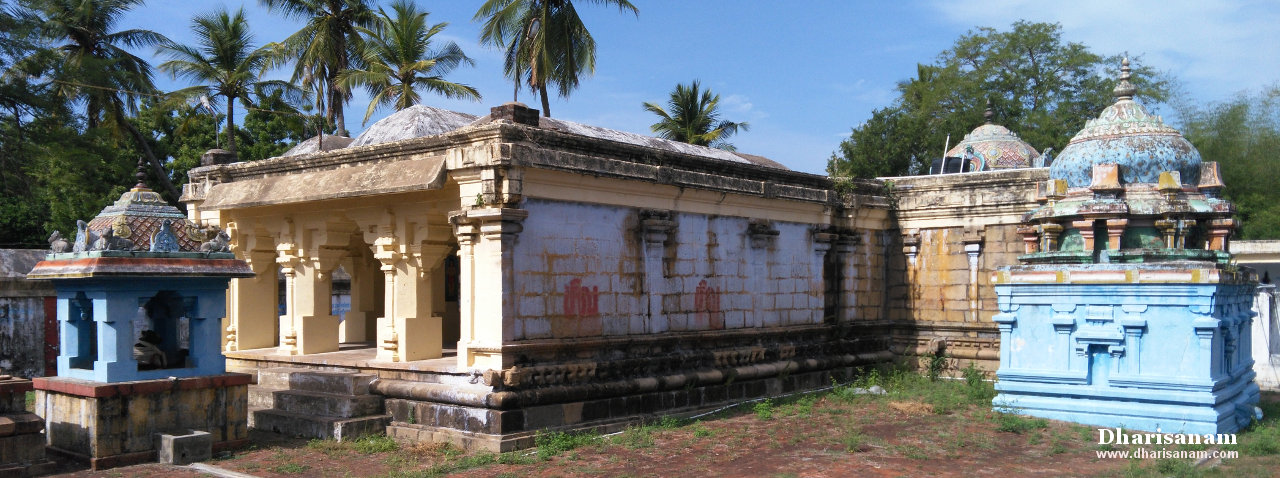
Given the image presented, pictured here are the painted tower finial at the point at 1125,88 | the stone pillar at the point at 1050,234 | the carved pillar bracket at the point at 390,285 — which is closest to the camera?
the carved pillar bracket at the point at 390,285

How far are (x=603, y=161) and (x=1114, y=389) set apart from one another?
636 cm

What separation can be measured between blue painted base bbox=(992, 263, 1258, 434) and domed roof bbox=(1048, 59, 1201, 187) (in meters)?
1.38

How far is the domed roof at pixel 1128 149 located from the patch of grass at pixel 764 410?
468 centimetres

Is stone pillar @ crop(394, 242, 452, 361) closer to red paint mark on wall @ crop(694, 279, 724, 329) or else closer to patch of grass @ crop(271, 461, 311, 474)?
patch of grass @ crop(271, 461, 311, 474)

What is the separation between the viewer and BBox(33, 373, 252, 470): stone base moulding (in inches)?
361

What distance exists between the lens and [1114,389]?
11.0 m

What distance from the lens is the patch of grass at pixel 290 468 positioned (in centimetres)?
904

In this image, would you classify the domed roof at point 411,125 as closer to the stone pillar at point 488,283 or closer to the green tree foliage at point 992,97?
the stone pillar at point 488,283

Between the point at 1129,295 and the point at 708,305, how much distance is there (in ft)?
16.3

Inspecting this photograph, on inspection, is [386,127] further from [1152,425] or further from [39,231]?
[39,231]

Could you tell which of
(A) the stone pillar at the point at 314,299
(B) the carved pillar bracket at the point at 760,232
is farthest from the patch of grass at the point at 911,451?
(A) the stone pillar at the point at 314,299

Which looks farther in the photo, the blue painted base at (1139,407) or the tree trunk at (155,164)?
the tree trunk at (155,164)

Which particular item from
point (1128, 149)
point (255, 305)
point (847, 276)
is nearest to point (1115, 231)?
point (1128, 149)

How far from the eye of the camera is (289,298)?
1316 centimetres
